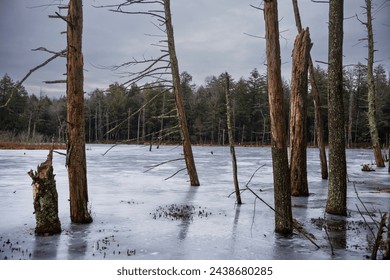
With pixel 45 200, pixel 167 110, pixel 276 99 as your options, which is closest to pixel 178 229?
pixel 45 200

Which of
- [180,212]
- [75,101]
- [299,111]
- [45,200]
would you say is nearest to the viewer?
[45,200]

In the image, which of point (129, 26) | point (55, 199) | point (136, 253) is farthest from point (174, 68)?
point (136, 253)

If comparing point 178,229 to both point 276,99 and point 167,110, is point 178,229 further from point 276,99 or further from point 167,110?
point 167,110

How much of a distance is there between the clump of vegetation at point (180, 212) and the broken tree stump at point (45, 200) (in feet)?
7.66

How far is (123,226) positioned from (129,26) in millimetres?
6423

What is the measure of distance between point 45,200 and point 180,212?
3.33 meters

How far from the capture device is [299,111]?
10.7 meters

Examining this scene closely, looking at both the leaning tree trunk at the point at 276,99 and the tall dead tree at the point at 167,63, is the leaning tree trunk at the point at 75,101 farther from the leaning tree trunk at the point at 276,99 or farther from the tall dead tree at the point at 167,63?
the tall dead tree at the point at 167,63

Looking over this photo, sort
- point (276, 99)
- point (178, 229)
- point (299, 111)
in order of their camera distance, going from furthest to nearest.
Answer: point (299, 111) < point (178, 229) < point (276, 99)

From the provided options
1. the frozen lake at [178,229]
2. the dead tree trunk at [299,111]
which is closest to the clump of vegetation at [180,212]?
the frozen lake at [178,229]

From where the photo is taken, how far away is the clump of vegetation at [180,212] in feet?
27.4

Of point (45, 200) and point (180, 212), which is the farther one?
point (180, 212)

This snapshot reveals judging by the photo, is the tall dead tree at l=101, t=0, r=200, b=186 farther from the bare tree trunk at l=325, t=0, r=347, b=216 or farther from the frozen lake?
the bare tree trunk at l=325, t=0, r=347, b=216

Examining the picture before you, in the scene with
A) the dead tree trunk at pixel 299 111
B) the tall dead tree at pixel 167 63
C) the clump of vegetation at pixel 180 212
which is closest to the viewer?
the clump of vegetation at pixel 180 212
